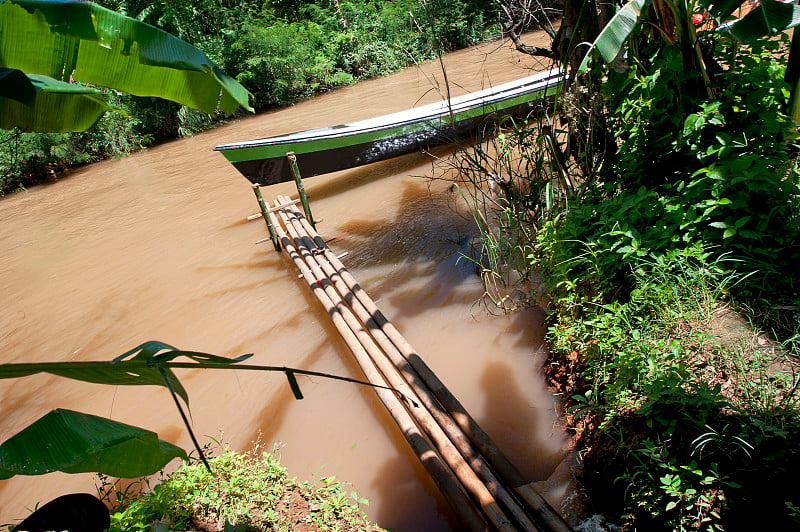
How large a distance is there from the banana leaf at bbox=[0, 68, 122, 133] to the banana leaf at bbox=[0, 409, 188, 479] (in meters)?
1.35

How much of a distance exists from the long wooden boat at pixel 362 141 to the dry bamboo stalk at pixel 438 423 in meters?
2.88

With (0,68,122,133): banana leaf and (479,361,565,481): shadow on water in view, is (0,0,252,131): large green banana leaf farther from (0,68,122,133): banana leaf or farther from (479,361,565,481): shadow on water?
(479,361,565,481): shadow on water

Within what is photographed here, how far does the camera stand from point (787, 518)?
1564 mm

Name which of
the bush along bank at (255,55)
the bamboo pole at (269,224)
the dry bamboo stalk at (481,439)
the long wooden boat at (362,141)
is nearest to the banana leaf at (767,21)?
the dry bamboo stalk at (481,439)

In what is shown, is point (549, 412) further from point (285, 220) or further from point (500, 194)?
point (285, 220)

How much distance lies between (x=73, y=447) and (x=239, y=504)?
4.37ft

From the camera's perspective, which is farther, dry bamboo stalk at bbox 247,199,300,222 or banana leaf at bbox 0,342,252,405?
dry bamboo stalk at bbox 247,199,300,222

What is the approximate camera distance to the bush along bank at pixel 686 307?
1742 millimetres

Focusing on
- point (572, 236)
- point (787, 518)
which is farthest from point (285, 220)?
point (787, 518)

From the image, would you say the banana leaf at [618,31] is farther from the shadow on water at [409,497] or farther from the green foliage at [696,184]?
the shadow on water at [409,497]

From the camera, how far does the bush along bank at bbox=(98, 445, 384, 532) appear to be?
220cm

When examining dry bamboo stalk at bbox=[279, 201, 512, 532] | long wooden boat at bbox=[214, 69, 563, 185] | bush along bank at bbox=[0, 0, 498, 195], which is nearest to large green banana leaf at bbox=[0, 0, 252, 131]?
dry bamboo stalk at bbox=[279, 201, 512, 532]

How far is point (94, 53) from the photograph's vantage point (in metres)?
1.99

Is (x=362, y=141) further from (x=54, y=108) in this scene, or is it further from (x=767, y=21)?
(x=767, y=21)
